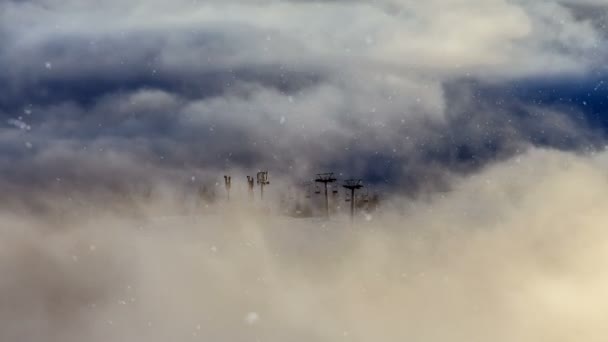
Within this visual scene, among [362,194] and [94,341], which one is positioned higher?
[362,194]

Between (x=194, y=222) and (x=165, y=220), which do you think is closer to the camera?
(x=194, y=222)

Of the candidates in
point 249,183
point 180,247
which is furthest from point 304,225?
point 180,247

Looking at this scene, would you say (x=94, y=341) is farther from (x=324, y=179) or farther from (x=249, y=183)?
(x=324, y=179)

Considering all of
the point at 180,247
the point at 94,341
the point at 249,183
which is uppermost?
the point at 249,183

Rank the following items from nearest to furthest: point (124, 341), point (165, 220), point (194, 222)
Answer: point (124, 341) → point (194, 222) → point (165, 220)

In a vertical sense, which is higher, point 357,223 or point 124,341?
point 357,223

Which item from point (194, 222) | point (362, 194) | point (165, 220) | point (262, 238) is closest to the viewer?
point (262, 238)

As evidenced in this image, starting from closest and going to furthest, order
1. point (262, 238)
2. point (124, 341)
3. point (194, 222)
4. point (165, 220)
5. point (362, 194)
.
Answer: point (124, 341) → point (262, 238) → point (362, 194) → point (194, 222) → point (165, 220)

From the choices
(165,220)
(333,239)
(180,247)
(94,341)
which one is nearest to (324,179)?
(333,239)

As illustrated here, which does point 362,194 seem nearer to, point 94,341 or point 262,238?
point 262,238
